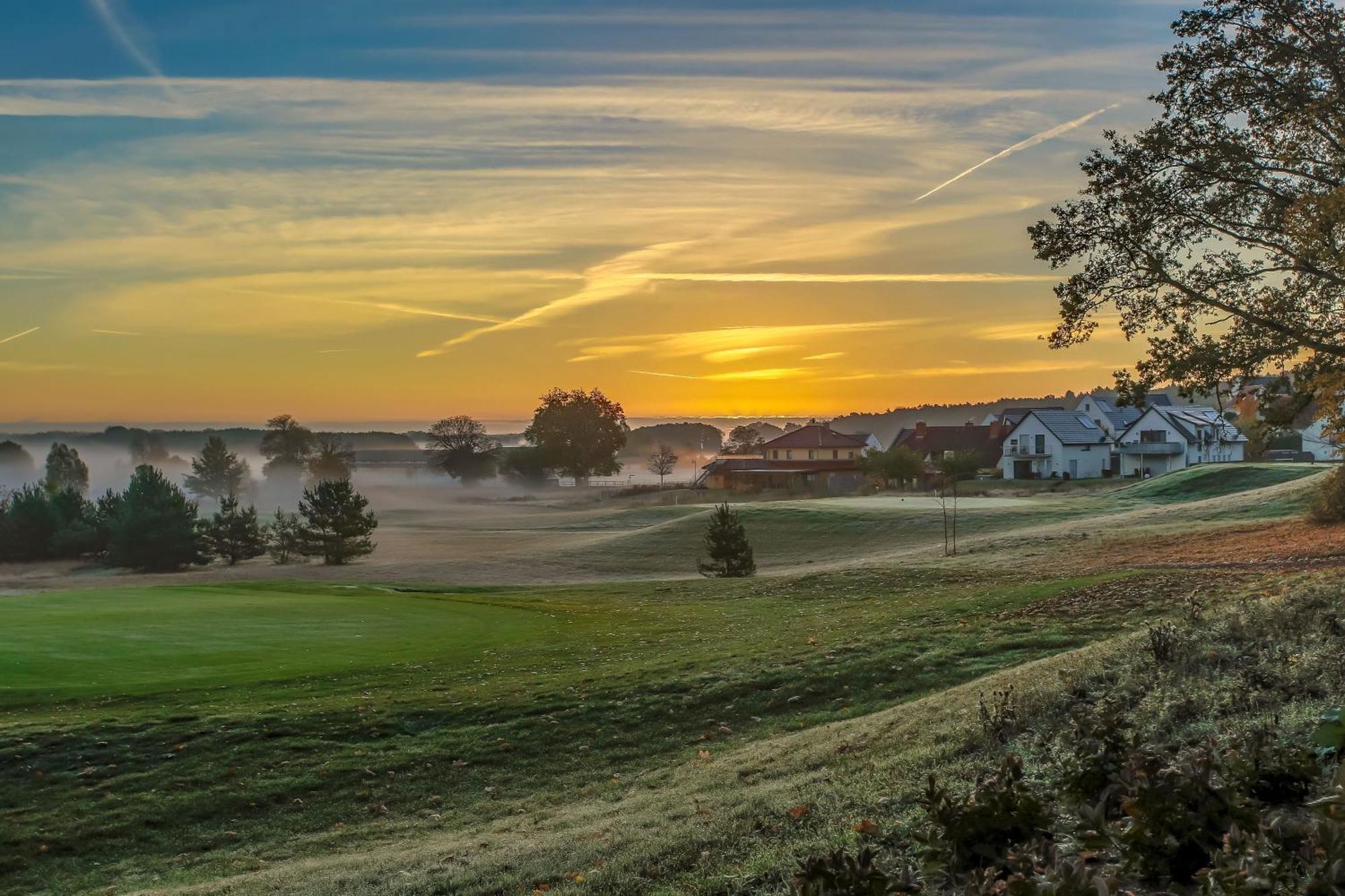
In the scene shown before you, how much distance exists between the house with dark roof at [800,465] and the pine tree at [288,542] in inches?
1846

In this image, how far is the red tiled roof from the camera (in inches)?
4619

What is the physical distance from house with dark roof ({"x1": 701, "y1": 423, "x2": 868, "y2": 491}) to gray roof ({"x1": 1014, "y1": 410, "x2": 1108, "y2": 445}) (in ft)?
54.7

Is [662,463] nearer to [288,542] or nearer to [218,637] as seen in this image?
[288,542]

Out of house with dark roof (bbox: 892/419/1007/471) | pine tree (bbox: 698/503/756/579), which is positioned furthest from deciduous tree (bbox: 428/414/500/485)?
pine tree (bbox: 698/503/756/579)

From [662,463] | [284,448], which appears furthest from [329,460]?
[662,463]

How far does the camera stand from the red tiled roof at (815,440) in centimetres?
11731

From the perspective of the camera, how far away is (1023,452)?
9331 cm

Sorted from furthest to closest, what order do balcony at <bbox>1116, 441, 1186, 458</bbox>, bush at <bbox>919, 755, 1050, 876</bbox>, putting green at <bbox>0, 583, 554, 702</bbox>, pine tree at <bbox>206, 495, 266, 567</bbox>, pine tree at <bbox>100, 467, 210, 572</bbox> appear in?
balcony at <bbox>1116, 441, 1186, 458</bbox>
pine tree at <bbox>206, 495, 266, 567</bbox>
pine tree at <bbox>100, 467, 210, 572</bbox>
putting green at <bbox>0, 583, 554, 702</bbox>
bush at <bbox>919, 755, 1050, 876</bbox>

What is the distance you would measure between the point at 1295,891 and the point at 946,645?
1475 centimetres

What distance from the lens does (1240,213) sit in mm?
22797

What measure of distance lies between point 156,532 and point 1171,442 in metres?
79.7

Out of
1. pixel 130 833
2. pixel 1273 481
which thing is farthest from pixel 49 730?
pixel 1273 481

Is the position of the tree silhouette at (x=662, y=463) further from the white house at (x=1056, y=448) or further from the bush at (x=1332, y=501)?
the bush at (x=1332, y=501)

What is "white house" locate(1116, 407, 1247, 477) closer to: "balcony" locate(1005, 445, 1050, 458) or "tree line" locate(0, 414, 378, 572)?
"balcony" locate(1005, 445, 1050, 458)
